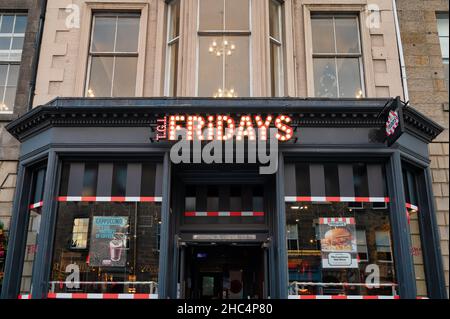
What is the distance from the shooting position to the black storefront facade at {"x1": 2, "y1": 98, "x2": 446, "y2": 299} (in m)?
9.06

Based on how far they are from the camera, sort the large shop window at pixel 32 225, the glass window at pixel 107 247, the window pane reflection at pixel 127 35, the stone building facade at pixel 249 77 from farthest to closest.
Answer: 1. the window pane reflection at pixel 127 35
2. the large shop window at pixel 32 225
3. the stone building facade at pixel 249 77
4. the glass window at pixel 107 247

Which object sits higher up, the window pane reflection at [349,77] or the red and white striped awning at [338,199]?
the window pane reflection at [349,77]

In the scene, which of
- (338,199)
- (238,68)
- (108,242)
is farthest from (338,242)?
(108,242)

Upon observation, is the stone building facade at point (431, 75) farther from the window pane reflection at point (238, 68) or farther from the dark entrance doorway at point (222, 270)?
the dark entrance doorway at point (222, 270)

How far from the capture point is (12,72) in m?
11.4

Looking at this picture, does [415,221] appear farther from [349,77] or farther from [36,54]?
[36,54]

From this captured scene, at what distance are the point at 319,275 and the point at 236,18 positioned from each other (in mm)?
6235

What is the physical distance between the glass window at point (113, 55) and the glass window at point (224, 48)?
5.76 feet

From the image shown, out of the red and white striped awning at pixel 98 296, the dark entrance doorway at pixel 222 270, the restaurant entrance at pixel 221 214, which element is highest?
the restaurant entrance at pixel 221 214

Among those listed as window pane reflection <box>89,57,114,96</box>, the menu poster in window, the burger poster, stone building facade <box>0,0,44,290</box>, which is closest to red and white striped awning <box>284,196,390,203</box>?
the burger poster

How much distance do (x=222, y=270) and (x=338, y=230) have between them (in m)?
3.48

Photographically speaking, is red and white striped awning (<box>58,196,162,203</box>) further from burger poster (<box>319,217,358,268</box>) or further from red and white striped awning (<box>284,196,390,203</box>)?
burger poster (<box>319,217,358,268</box>)

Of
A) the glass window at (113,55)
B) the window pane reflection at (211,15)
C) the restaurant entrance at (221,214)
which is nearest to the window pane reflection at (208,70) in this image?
the window pane reflection at (211,15)

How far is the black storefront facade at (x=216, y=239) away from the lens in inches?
357
